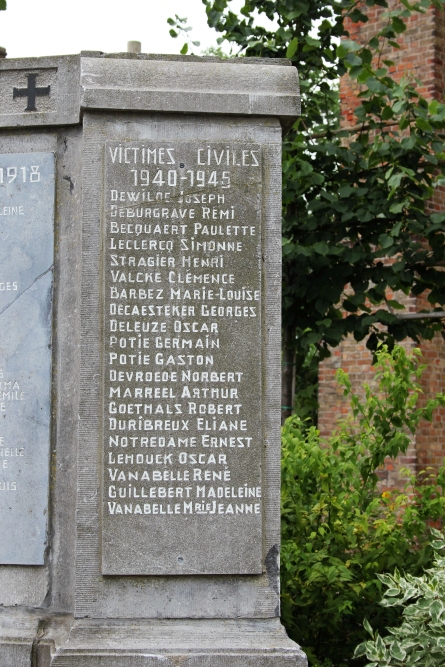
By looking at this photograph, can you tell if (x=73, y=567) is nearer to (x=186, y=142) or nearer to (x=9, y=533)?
(x=9, y=533)

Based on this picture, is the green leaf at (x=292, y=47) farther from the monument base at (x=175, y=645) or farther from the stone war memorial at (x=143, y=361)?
the monument base at (x=175, y=645)

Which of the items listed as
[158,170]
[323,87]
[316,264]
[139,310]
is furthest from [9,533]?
[323,87]

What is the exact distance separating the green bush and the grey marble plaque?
153cm

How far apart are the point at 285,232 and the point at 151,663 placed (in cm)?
363

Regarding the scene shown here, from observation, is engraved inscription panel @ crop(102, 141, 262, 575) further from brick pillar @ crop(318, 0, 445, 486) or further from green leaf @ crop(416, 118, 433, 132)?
brick pillar @ crop(318, 0, 445, 486)

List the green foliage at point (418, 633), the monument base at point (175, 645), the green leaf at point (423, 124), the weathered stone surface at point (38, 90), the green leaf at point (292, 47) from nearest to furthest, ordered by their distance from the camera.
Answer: the monument base at point (175, 645), the green foliage at point (418, 633), the weathered stone surface at point (38, 90), the green leaf at point (423, 124), the green leaf at point (292, 47)

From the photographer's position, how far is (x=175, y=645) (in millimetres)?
3428

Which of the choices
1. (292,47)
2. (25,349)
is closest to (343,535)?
(25,349)

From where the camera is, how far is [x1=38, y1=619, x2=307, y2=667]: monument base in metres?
3.37

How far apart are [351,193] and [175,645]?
354cm

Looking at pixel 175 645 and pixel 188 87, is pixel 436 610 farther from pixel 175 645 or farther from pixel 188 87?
pixel 188 87

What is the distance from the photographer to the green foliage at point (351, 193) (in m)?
6.05

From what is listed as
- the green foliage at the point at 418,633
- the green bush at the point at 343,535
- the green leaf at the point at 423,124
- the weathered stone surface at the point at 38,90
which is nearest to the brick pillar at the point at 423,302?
the green leaf at the point at 423,124

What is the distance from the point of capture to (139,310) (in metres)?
3.65
